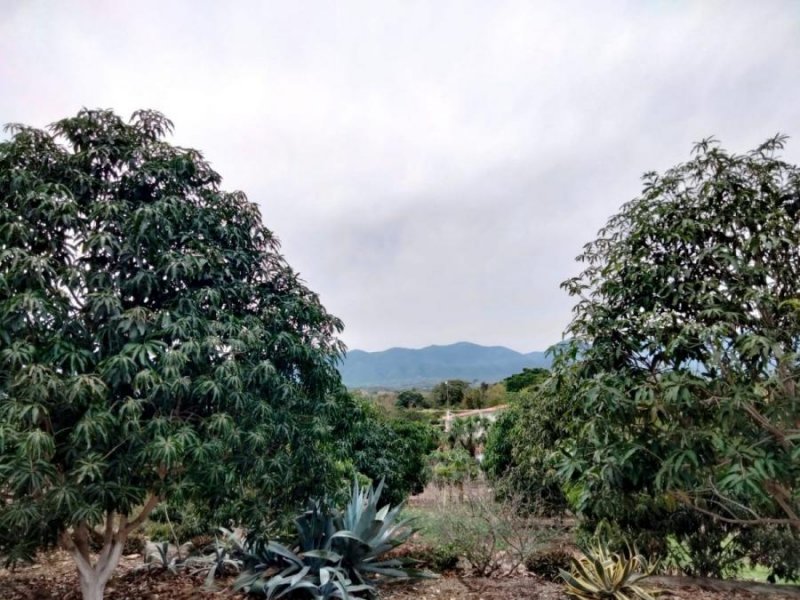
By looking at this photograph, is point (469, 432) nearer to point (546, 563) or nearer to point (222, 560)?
point (546, 563)

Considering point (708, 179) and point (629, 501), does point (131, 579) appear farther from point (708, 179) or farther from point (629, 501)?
point (708, 179)

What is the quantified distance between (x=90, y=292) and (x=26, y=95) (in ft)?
14.0

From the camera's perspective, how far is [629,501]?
4.33 m

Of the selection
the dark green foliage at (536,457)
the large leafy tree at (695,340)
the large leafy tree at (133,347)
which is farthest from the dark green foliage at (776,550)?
the large leafy tree at (133,347)

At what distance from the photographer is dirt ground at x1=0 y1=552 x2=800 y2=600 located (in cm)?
488

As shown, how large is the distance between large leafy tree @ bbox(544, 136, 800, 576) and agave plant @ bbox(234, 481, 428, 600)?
224cm

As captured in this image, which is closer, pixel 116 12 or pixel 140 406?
pixel 140 406

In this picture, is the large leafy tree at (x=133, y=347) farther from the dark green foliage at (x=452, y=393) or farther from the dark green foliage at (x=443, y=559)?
the dark green foliage at (x=452, y=393)

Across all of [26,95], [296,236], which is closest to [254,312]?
[26,95]

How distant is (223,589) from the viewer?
17.3 feet

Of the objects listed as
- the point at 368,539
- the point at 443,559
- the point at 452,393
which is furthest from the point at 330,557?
the point at 452,393

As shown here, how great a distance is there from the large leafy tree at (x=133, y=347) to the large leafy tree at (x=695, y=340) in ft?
8.13

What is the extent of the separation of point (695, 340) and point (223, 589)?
4.99 m

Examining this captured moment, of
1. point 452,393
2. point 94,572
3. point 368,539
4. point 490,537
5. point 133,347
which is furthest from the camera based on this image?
point 452,393
